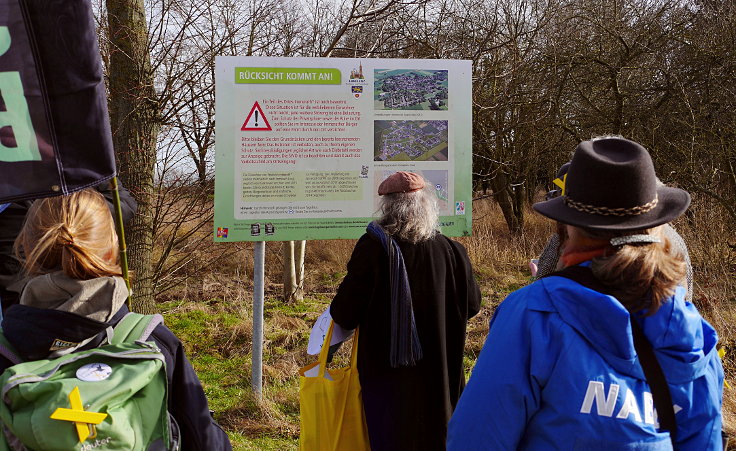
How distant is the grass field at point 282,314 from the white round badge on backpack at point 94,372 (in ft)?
8.78

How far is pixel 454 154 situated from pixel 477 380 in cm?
299

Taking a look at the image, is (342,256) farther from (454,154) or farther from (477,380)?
(477,380)

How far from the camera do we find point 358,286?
2.85m

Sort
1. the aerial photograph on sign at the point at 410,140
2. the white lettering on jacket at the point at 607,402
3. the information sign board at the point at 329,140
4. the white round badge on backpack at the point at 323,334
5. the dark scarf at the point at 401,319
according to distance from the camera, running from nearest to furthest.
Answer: the white lettering on jacket at the point at 607,402
the dark scarf at the point at 401,319
the white round badge on backpack at the point at 323,334
the information sign board at the point at 329,140
the aerial photograph on sign at the point at 410,140

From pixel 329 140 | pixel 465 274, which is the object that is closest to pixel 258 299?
pixel 329 140

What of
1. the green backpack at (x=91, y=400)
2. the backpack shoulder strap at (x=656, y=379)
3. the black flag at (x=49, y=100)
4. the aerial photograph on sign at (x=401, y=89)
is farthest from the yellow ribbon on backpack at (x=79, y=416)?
the aerial photograph on sign at (x=401, y=89)

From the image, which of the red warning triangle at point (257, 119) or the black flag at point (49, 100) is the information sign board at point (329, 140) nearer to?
the red warning triangle at point (257, 119)

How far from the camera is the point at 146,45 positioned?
196 inches

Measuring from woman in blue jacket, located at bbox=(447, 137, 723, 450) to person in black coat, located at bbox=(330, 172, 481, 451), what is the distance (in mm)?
1281

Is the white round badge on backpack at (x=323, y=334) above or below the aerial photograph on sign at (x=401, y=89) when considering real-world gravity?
below

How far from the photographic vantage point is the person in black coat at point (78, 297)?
5.01 ft

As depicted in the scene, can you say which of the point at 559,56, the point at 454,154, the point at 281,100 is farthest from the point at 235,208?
the point at 559,56

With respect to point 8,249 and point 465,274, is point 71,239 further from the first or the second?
point 465,274

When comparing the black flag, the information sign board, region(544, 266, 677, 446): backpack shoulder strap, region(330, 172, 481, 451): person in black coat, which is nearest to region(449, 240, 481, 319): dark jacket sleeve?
region(330, 172, 481, 451): person in black coat
